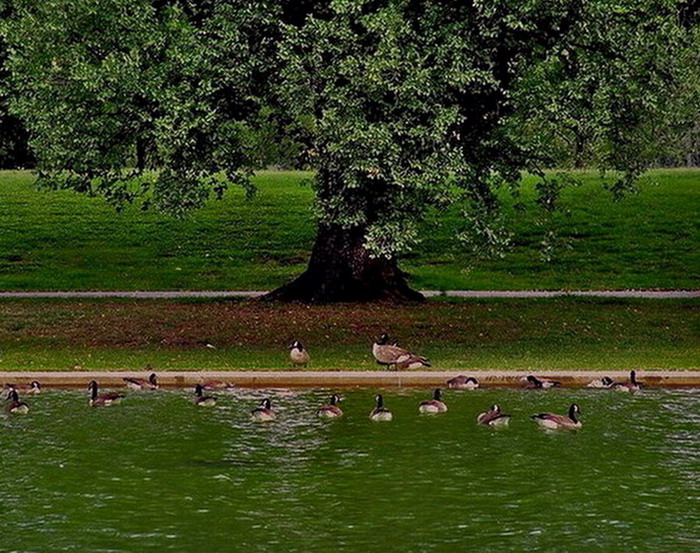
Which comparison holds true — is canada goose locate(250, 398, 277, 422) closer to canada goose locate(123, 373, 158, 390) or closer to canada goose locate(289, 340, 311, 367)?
canada goose locate(123, 373, 158, 390)

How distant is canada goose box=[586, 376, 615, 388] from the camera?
20.8 meters

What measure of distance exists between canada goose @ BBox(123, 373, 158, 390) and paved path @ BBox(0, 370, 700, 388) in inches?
16.8

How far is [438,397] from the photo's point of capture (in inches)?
764

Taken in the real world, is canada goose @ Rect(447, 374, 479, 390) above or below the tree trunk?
below

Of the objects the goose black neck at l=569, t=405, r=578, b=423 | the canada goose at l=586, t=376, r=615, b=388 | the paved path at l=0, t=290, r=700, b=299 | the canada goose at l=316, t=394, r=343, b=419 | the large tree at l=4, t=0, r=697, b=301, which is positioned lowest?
the paved path at l=0, t=290, r=700, b=299

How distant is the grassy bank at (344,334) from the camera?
24.5m

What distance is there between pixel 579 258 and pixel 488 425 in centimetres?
2665

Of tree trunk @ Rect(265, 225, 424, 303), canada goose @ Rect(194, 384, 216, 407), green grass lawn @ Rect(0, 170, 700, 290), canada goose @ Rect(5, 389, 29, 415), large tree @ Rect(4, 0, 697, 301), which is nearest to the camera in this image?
canada goose @ Rect(5, 389, 29, 415)

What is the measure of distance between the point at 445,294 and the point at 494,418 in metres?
18.1

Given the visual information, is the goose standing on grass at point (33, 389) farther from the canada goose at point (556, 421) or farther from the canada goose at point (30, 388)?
the canada goose at point (556, 421)

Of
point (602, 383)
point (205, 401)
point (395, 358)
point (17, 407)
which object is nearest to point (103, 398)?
point (17, 407)

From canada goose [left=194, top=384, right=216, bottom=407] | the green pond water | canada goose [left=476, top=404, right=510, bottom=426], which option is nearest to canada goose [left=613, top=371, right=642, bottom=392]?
the green pond water

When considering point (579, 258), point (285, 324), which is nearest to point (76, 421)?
point (285, 324)

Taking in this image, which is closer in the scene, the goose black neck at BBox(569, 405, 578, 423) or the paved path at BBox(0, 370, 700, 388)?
the goose black neck at BBox(569, 405, 578, 423)
